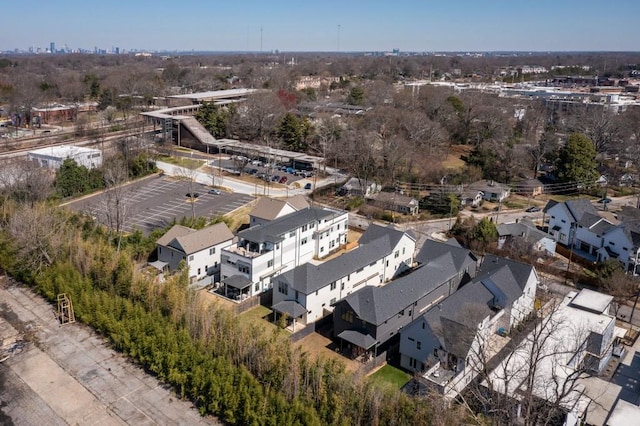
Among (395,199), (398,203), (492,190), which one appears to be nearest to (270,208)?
(398,203)

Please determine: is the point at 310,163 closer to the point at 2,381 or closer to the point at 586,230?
the point at 586,230

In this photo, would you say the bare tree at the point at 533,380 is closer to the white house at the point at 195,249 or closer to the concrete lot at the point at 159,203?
the white house at the point at 195,249

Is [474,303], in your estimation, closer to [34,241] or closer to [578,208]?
[578,208]

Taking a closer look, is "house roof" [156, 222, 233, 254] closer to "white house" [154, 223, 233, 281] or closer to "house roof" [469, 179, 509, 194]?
"white house" [154, 223, 233, 281]

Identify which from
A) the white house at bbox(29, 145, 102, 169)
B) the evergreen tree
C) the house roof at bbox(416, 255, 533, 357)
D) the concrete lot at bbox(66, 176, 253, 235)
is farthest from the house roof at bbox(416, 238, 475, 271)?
the white house at bbox(29, 145, 102, 169)

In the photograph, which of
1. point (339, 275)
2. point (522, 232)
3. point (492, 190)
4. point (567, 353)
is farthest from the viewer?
point (492, 190)

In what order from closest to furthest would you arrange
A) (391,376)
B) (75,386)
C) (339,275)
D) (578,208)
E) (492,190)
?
(75,386) → (391,376) → (339,275) → (578,208) → (492,190)
